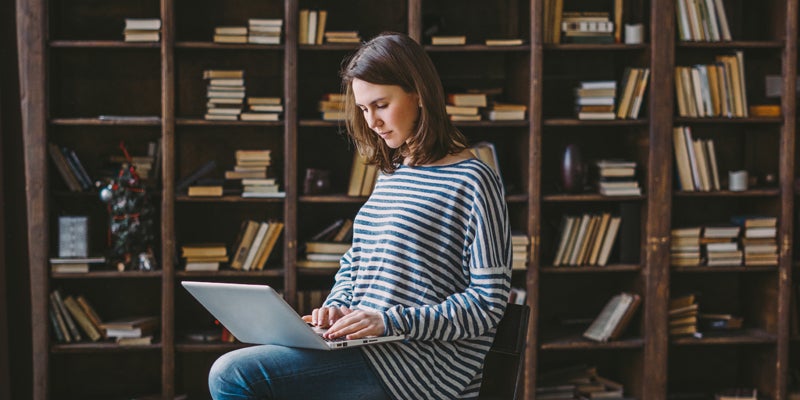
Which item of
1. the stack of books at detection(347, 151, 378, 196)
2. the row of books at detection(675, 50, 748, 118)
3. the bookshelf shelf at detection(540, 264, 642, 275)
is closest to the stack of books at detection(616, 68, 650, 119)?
the row of books at detection(675, 50, 748, 118)

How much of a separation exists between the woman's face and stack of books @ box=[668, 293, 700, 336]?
8.23 feet

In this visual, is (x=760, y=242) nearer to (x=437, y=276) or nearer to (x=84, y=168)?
(x=437, y=276)

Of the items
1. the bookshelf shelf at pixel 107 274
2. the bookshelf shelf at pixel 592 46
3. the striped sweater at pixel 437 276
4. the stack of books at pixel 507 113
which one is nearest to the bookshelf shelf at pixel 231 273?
the bookshelf shelf at pixel 107 274

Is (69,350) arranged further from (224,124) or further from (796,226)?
(796,226)

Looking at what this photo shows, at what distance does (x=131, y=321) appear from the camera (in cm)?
399

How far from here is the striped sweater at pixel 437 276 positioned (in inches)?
73.2

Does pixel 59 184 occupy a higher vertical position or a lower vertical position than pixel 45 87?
lower

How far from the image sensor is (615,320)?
403cm

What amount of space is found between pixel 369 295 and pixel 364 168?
6.51 feet

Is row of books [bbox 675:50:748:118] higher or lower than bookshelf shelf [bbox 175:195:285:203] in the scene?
higher

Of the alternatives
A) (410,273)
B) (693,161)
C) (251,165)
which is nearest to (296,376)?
(410,273)

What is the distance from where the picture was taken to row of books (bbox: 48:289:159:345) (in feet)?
12.9

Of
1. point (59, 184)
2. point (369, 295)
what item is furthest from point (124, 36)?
point (369, 295)

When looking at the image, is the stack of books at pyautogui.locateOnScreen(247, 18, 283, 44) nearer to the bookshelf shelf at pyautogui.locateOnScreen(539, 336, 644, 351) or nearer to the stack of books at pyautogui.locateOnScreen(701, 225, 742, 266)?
the bookshelf shelf at pyautogui.locateOnScreen(539, 336, 644, 351)
